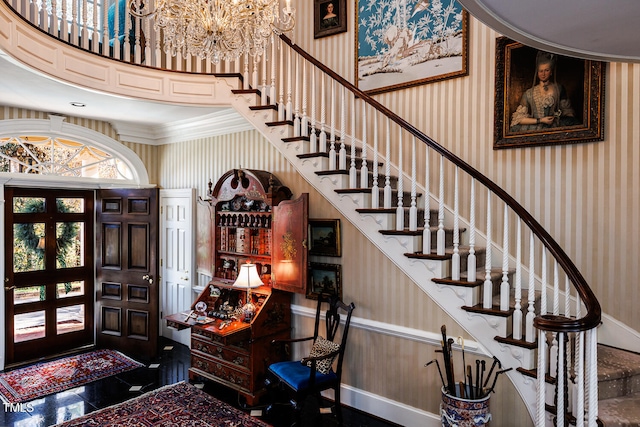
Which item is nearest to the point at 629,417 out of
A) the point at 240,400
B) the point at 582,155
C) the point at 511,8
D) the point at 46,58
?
the point at 582,155

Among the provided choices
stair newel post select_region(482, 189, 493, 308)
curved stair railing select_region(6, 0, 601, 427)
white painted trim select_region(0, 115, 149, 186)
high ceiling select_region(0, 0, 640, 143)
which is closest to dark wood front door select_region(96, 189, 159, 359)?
white painted trim select_region(0, 115, 149, 186)

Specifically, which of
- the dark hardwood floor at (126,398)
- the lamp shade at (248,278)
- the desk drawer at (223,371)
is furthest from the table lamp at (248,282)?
the dark hardwood floor at (126,398)

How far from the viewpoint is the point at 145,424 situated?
352cm

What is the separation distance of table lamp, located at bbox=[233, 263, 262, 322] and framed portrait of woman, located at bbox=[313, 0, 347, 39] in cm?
299

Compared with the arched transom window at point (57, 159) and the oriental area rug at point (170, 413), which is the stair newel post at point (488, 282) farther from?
the arched transom window at point (57, 159)

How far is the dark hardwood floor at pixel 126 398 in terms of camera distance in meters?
3.61

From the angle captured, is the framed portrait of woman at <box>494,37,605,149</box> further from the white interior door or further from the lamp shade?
the white interior door

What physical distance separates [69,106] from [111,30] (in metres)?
→ 1.02

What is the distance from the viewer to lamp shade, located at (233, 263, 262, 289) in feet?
13.1

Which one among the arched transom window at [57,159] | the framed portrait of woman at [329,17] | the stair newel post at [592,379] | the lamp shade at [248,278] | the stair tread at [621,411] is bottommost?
the stair tread at [621,411]

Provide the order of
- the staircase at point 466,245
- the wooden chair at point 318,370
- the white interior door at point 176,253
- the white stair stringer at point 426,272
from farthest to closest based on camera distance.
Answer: the white interior door at point 176,253
the wooden chair at point 318,370
the white stair stringer at point 426,272
the staircase at point 466,245

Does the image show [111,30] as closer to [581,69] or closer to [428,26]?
[428,26]

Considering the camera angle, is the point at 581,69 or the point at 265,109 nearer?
the point at 581,69

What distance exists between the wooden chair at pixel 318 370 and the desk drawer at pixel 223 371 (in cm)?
28
